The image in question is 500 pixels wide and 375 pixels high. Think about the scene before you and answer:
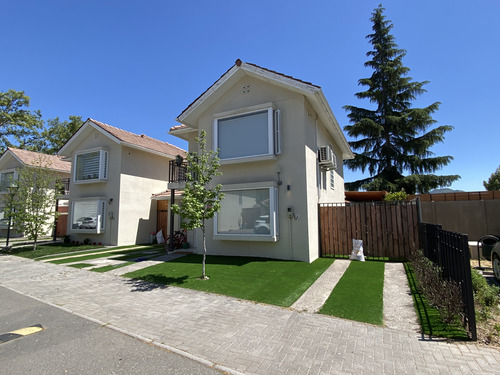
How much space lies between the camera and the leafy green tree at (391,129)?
23.3 m

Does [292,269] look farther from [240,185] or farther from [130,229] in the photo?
[130,229]

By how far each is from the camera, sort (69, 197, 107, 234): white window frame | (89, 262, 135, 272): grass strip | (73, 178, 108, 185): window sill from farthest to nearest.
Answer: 1. (73, 178, 108, 185): window sill
2. (69, 197, 107, 234): white window frame
3. (89, 262, 135, 272): grass strip

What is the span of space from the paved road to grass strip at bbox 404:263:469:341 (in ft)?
11.1

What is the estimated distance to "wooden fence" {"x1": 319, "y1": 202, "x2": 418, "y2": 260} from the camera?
373 inches

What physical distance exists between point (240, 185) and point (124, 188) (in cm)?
861

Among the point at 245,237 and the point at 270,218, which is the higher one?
the point at 270,218

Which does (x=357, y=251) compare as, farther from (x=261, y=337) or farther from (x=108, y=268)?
(x=108, y=268)

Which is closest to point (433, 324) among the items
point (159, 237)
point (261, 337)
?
point (261, 337)

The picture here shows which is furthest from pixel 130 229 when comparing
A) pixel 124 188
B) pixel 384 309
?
pixel 384 309

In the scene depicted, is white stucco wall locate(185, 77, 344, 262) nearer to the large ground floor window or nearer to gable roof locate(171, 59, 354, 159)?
gable roof locate(171, 59, 354, 159)

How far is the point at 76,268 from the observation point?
9328mm

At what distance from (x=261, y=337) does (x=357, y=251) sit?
681 cm

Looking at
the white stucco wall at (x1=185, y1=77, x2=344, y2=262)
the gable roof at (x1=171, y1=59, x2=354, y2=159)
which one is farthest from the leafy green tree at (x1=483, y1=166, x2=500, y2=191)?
the white stucco wall at (x1=185, y1=77, x2=344, y2=262)

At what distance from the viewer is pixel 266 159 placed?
32.2ft
